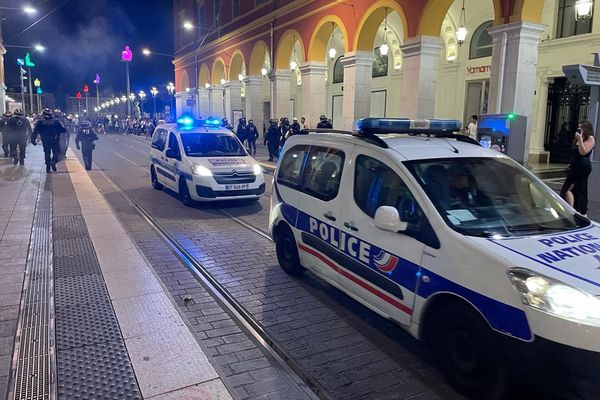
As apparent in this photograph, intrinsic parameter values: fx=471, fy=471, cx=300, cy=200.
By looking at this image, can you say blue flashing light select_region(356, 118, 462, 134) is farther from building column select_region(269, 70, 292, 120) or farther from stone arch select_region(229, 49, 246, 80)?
stone arch select_region(229, 49, 246, 80)

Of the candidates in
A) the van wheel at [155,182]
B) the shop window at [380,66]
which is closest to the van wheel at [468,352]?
the van wheel at [155,182]

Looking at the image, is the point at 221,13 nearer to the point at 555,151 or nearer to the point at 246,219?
the point at 555,151

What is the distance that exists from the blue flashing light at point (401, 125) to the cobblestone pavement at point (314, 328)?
5.96ft

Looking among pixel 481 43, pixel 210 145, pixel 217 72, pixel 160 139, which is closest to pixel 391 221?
pixel 210 145

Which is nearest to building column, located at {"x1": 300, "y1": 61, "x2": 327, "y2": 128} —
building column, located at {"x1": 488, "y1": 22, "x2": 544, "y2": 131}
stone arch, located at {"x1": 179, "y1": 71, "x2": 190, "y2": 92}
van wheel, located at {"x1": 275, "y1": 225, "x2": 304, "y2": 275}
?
building column, located at {"x1": 488, "y1": 22, "x2": 544, "y2": 131}

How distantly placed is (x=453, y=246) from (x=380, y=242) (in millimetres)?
769

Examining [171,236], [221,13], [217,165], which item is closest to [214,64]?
[221,13]

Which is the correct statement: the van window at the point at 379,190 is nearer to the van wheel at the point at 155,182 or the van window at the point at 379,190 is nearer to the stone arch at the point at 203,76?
the van wheel at the point at 155,182

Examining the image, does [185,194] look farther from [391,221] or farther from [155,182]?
[391,221]

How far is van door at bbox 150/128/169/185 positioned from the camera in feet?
38.2

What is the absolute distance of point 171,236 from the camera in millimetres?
7676

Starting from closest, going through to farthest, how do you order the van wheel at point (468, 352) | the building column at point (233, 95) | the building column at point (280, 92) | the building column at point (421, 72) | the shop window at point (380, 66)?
1. the van wheel at point (468, 352)
2. the building column at point (421, 72)
3. the building column at point (280, 92)
4. the shop window at point (380, 66)
5. the building column at point (233, 95)

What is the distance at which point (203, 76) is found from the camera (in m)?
39.8

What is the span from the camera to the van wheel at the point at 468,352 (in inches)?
119
